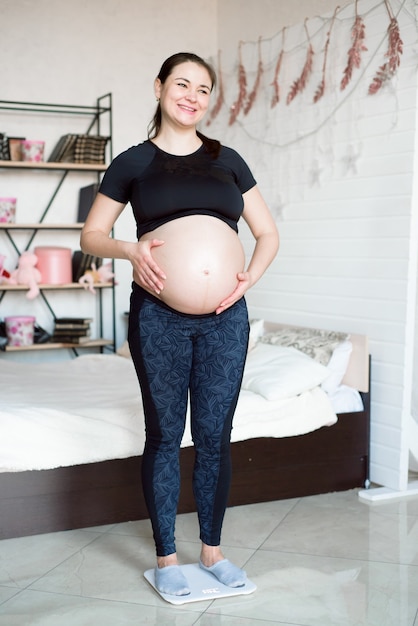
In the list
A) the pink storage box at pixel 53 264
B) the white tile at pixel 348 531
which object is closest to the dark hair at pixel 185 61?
the white tile at pixel 348 531

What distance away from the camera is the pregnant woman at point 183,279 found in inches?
75.0

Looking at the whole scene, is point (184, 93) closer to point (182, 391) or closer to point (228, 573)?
point (182, 391)

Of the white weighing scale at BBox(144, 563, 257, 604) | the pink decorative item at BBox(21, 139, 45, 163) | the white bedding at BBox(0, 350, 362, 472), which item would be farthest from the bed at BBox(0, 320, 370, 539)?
the pink decorative item at BBox(21, 139, 45, 163)

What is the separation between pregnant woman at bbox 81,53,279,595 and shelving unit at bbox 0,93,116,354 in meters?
2.05

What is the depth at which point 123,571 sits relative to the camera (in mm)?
2227

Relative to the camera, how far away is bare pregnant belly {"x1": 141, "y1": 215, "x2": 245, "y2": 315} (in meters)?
1.89

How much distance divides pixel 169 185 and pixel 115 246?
8.2 inches

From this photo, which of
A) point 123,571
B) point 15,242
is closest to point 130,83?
point 15,242

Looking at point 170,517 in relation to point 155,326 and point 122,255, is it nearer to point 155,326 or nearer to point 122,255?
point 155,326

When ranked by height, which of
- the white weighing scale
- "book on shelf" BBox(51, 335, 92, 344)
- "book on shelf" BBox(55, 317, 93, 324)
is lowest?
the white weighing scale

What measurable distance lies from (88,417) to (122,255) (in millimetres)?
865

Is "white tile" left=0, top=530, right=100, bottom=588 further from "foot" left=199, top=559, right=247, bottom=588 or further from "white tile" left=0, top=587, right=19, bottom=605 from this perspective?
"foot" left=199, top=559, right=247, bottom=588

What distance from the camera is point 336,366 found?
3062 millimetres

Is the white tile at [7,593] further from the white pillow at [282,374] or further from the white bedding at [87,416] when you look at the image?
the white pillow at [282,374]
